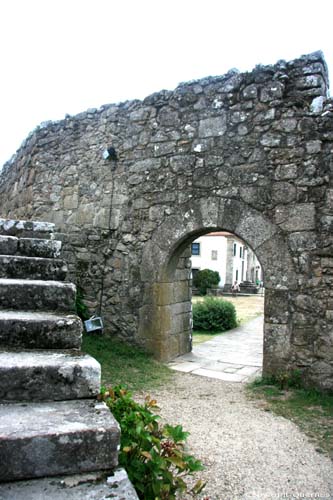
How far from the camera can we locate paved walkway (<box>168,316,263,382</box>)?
5625mm

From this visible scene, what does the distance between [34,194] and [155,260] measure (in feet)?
11.3

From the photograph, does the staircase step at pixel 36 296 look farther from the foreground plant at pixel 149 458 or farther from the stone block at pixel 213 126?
the stone block at pixel 213 126

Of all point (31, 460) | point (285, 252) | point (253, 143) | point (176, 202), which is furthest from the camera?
point (176, 202)

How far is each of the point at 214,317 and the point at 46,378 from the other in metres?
9.01

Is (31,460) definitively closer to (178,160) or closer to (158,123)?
(178,160)

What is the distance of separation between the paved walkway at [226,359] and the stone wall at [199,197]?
0.36 meters

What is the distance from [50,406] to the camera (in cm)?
158

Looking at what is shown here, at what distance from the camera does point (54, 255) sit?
2803 millimetres

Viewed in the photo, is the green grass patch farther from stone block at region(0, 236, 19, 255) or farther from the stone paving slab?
stone block at region(0, 236, 19, 255)

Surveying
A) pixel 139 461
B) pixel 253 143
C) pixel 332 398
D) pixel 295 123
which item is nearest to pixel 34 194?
pixel 253 143

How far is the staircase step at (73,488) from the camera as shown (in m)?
1.25

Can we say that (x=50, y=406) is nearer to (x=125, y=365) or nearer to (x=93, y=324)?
(x=125, y=365)

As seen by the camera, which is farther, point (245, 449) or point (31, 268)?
point (245, 449)

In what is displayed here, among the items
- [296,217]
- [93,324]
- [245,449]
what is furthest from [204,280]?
[245,449]
